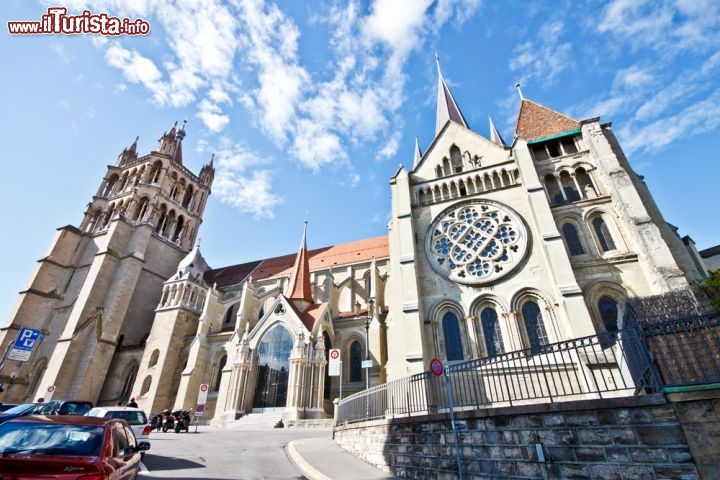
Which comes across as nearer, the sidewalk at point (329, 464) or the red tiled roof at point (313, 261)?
the sidewalk at point (329, 464)

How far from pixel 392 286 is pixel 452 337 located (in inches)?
143

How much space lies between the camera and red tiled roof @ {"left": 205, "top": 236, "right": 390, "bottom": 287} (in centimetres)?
2933

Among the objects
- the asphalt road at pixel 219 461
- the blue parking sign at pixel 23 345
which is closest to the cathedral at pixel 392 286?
the blue parking sign at pixel 23 345

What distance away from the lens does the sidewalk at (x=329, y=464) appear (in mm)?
6895

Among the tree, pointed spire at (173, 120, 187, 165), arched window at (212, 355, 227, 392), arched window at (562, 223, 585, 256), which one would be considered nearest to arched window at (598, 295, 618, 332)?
arched window at (562, 223, 585, 256)

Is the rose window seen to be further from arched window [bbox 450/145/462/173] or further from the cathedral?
arched window [bbox 450/145/462/173]

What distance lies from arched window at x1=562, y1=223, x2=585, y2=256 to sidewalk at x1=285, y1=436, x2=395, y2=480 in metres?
13.4

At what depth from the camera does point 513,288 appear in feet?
49.7

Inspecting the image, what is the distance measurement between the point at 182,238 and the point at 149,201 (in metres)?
4.99

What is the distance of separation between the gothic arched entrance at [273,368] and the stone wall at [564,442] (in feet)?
48.0

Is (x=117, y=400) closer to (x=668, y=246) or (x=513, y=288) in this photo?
(x=513, y=288)

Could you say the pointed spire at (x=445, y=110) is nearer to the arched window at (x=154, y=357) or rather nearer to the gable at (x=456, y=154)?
the gable at (x=456, y=154)

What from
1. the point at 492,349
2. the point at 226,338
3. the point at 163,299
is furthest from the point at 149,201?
the point at 492,349

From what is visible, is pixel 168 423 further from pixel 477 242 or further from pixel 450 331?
pixel 477 242
